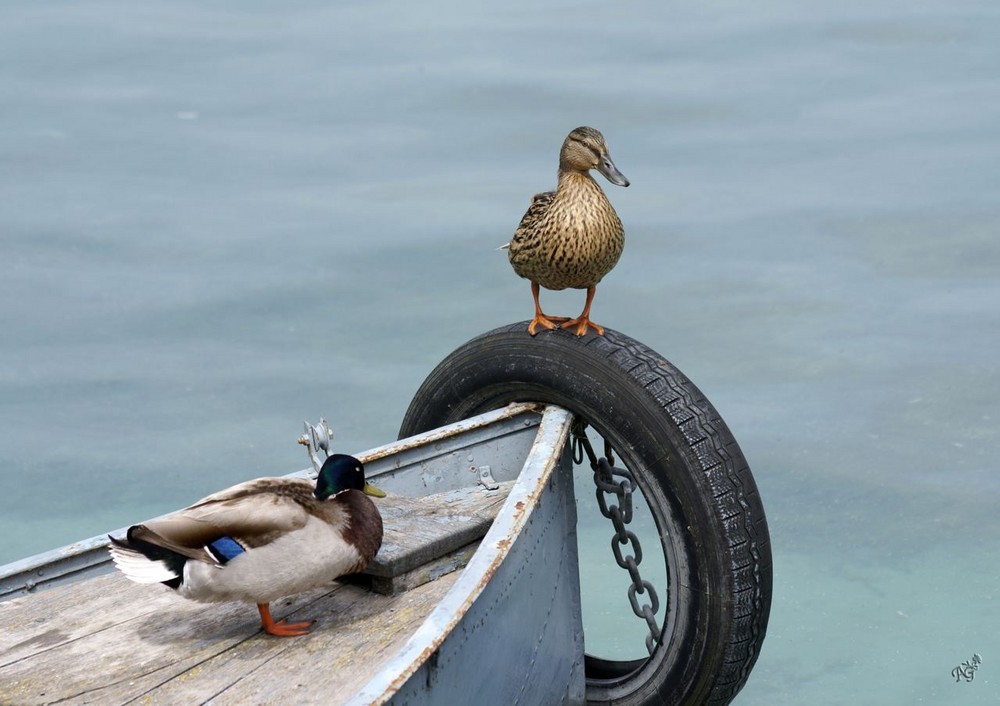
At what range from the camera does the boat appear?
3.34 meters

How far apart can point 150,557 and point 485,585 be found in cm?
72

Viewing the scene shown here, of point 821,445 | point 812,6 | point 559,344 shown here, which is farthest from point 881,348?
point 812,6

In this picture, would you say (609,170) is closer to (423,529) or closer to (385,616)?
(423,529)

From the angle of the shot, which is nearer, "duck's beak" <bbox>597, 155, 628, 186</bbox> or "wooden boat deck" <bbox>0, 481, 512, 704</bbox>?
"wooden boat deck" <bbox>0, 481, 512, 704</bbox>

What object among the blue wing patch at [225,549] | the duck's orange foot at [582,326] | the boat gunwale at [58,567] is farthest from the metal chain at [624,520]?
the blue wing patch at [225,549]

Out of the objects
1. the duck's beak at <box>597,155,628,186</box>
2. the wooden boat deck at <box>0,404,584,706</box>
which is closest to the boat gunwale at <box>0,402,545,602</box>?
the wooden boat deck at <box>0,404,584,706</box>

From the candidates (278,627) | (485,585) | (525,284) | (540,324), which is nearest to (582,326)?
(540,324)

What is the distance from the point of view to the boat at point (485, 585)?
3342mm

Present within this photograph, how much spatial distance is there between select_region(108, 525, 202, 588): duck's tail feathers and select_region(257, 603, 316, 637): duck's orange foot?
0.74 feet

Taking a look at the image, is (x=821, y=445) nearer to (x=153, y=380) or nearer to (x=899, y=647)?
(x=899, y=647)

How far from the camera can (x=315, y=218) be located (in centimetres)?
937

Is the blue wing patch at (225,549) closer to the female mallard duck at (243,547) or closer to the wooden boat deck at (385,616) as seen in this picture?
the female mallard duck at (243,547)

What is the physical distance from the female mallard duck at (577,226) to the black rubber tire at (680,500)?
26 cm

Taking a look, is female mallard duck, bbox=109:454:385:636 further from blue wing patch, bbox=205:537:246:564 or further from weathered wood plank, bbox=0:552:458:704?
weathered wood plank, bbox=0:552:458:704
